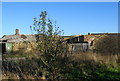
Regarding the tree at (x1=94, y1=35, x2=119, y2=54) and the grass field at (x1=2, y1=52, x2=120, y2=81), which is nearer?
the grass field at (x1=2, y1=52, x2=120, y2=81)

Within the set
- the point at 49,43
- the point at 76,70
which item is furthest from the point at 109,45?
the point at 49,43

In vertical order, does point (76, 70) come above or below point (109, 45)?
below

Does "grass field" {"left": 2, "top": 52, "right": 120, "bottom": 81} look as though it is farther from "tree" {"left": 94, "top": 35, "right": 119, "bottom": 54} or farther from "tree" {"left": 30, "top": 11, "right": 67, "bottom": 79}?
"tree" {"left": 94, "top": 35, "right": 119, "bottom": 54}

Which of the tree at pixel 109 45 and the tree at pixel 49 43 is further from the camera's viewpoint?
the tree at pixel 109 45

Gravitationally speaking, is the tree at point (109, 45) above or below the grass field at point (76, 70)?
above

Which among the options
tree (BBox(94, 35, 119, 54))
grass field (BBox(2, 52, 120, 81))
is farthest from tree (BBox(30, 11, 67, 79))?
tree (BBox(94, 35, 119, 54))

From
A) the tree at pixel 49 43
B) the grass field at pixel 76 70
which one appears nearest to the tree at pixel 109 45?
the grass field at pixel 76 70

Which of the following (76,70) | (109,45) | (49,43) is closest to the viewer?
(49,43)

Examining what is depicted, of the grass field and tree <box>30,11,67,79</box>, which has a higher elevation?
tree <box>30,11,67,79</box>

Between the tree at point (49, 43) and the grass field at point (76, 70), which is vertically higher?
the tree at point (49, 43)

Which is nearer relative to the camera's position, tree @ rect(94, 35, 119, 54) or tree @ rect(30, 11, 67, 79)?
tree @ rect(30, 11, 67, 79)

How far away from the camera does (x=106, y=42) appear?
50.9 feet

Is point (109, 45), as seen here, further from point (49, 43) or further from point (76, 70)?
point (49, 43)

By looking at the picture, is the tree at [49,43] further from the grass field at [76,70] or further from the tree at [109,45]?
the tree at [109,45]
